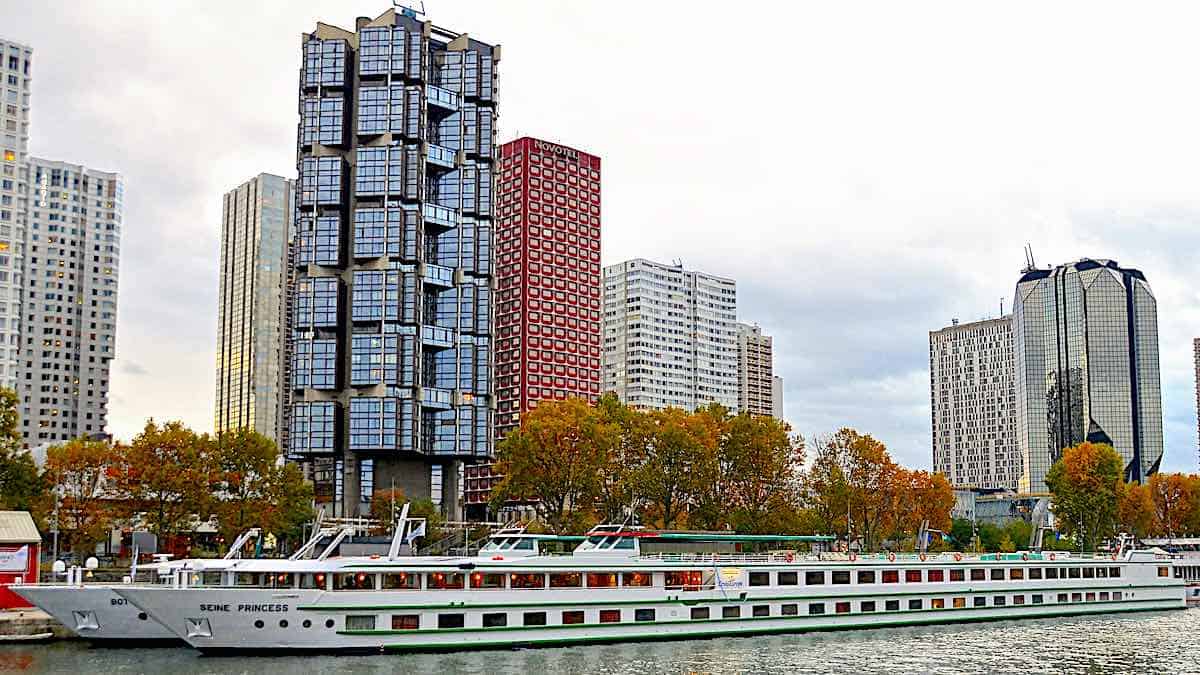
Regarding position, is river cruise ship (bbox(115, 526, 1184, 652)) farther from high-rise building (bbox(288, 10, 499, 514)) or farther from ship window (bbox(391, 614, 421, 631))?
high-rise building (bbox(288, 10, 499, 514))

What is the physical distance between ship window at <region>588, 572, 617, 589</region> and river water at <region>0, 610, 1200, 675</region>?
8.70 ft

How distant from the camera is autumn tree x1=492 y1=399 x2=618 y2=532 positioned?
83062 millimetres

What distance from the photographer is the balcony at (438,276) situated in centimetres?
10741

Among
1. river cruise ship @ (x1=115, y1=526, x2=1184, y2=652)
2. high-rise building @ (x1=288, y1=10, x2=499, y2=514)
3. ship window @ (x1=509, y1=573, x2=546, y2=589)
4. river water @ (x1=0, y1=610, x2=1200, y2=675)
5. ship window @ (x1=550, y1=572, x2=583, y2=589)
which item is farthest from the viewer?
high-rise building @ (x1=288, y1=10, x2=499, y2=514)

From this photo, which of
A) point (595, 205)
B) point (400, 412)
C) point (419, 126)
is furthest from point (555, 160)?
point (400, 412)

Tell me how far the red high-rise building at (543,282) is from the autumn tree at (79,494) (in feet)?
268

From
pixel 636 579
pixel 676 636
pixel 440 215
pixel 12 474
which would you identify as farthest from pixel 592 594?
pixel 440 215

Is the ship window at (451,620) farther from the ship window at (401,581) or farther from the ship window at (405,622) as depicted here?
the ship window at (401,581)

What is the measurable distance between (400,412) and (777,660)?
61.6 metres

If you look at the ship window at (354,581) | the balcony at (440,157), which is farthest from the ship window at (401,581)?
the balcony at (440,157)

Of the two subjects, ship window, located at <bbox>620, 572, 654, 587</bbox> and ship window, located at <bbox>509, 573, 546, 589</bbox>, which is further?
ship window, located at <bbox>620, 572, 654, 587</bbox>

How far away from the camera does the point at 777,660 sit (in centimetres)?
4844

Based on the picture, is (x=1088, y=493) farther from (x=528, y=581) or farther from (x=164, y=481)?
(x=164, y=481)

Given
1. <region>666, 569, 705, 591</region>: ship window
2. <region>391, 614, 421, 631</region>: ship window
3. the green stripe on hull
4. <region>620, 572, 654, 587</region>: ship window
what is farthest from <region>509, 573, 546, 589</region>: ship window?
<region>666, 569, 705, 591</region>: ship window
